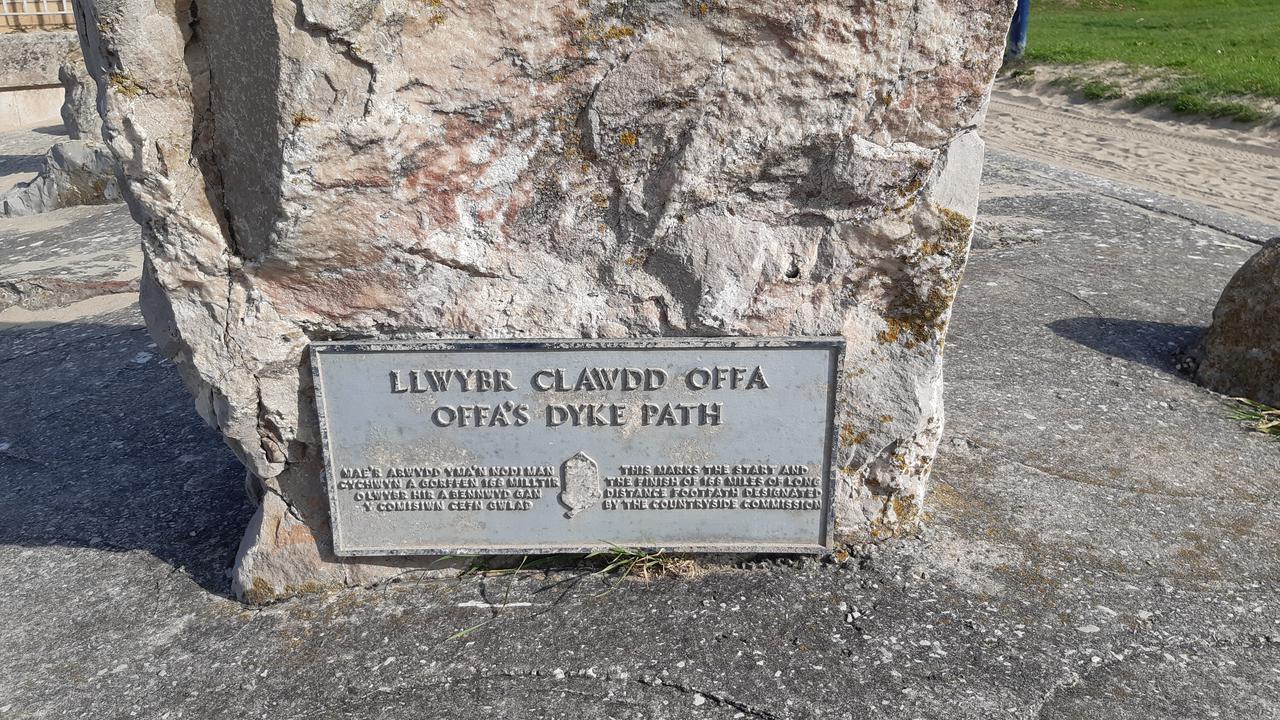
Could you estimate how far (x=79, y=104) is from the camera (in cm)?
834

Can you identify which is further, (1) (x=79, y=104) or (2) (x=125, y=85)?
(1) (x=79, y=104)

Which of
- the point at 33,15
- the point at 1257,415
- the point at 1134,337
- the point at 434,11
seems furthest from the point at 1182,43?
the point at 33,15

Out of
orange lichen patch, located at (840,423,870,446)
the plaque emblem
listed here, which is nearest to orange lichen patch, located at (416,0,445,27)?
the plaque emblem

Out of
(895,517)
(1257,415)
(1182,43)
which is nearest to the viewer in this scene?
(895,517)

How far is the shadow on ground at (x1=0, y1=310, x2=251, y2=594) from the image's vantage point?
2.77 m

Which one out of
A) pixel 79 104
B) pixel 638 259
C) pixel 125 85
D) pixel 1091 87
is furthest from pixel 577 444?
pixel 1091 87

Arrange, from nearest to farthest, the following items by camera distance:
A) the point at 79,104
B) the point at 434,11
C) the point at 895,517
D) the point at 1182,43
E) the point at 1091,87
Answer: the point at 434,11 → the point at 895,517 → the point at 79,104 → the point at 1091,87 → the point at 1182,43

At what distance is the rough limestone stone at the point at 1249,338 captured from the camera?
3.46m

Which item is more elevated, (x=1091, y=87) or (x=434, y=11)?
(x=434, y=11)

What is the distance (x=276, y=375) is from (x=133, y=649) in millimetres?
757

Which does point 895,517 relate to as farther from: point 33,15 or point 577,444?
point 33,15

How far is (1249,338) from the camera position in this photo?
3521mm

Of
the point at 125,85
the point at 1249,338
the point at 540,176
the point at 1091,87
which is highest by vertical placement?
the point at 125,85

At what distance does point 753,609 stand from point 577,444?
0.60 m
